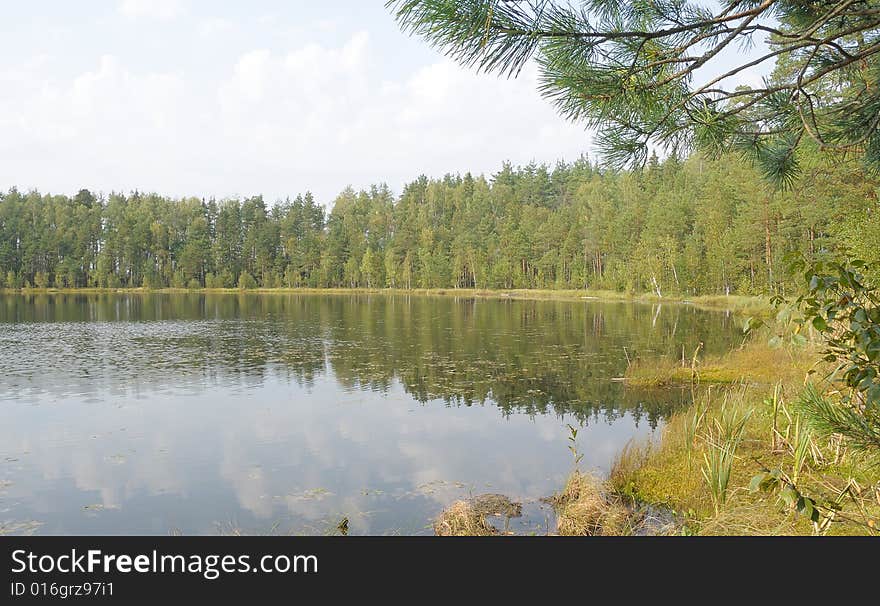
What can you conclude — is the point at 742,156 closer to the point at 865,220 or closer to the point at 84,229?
the point at 865,220

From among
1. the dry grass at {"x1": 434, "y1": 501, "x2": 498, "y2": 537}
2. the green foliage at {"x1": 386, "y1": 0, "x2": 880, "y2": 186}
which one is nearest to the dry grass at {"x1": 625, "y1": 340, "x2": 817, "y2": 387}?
the dry grass at {"x1": 434, "y1": 501, "x2": 498, "y2": 537}

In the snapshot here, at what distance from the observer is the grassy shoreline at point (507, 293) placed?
44.9m

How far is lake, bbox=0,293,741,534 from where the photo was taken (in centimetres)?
797

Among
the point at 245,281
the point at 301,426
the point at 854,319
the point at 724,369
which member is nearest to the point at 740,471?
the point at 854,319

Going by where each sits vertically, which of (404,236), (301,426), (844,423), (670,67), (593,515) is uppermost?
(404,236)

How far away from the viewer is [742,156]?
446 cm

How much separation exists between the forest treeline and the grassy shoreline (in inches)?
50.8

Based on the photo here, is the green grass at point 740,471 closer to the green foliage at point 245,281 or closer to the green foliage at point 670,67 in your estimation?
the green foliage at point 670,67

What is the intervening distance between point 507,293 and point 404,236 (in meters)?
20.0

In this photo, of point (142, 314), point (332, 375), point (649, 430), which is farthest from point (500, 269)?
point (649, 430)

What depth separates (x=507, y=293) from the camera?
6981 centimetres

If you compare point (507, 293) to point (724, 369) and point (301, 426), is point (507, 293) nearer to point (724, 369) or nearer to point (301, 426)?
point (724, 369)

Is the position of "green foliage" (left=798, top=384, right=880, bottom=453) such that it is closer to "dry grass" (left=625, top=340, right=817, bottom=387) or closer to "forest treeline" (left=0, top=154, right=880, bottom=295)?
"dry grass" (left=625, top=340, right=817, bottom=387)

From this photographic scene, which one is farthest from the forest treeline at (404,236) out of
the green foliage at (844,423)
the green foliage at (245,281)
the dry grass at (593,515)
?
the green foliage at (844,423)
